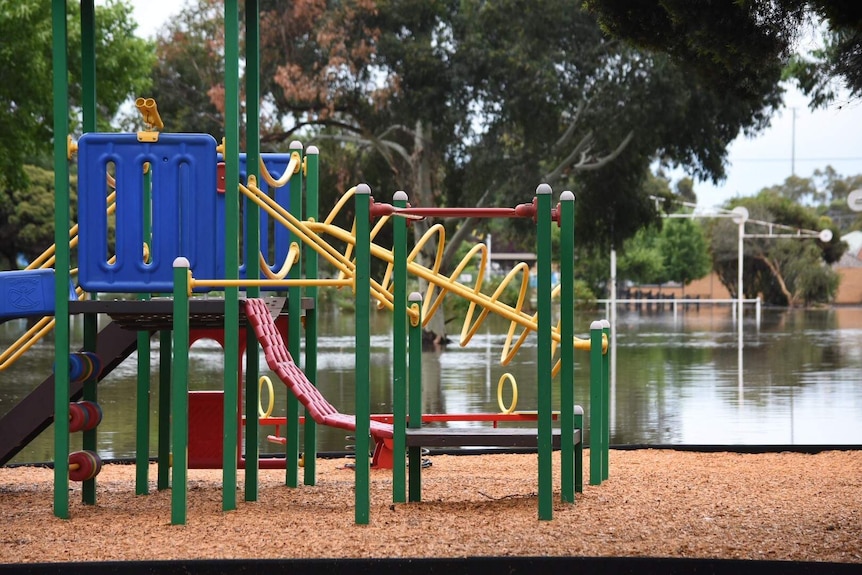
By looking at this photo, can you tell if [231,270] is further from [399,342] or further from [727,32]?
[727,32]

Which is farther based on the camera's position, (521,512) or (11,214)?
(11,214)

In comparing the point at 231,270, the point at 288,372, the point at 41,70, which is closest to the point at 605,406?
the point at 288,372

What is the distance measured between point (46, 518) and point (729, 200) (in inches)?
3098

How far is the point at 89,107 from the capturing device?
772 centimetres

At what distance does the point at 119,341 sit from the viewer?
7766 millimetres

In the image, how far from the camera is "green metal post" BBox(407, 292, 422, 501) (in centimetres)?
703

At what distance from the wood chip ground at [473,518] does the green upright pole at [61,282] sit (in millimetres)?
254

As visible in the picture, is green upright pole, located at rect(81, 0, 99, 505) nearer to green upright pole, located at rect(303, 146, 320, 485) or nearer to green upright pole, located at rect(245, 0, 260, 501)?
green upright pole, located at rect(245, 0, 260, 501)

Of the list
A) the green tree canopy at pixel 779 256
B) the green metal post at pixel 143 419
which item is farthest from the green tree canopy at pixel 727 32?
the green tree canopy at pixel 779 256

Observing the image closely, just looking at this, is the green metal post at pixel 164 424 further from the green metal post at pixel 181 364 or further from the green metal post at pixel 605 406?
the green metal post at pixel 605 406

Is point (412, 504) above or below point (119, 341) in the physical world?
below

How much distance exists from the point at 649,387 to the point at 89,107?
34.7 feet

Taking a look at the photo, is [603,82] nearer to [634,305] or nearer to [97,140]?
[97,140]

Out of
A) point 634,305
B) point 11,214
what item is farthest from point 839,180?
point 11,214
